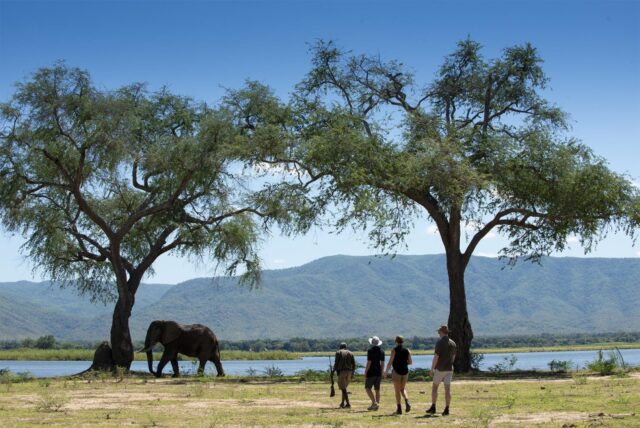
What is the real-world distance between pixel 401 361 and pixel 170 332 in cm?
1823

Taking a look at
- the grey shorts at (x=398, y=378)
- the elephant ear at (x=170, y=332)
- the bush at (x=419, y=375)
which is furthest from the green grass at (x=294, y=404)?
Answer: the elephant ear at (x=170, y=332)

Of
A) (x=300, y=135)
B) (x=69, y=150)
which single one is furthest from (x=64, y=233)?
(x=300, y=135)

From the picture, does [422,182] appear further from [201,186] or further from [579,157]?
[201,186]

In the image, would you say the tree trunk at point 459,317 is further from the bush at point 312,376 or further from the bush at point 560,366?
the bush at point 312,376

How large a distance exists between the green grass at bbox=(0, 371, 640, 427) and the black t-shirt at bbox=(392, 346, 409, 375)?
0.99m

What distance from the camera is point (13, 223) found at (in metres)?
37.7

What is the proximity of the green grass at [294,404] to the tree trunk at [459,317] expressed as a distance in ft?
15.1

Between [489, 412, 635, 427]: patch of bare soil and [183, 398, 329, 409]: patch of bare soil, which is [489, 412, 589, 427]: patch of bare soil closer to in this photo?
[489, 412, 635, 427]: patch of bare soil

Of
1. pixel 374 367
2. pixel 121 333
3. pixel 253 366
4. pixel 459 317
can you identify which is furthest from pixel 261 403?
pixel 253 366

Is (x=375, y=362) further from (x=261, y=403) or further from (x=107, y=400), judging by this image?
(x=107, y=400)

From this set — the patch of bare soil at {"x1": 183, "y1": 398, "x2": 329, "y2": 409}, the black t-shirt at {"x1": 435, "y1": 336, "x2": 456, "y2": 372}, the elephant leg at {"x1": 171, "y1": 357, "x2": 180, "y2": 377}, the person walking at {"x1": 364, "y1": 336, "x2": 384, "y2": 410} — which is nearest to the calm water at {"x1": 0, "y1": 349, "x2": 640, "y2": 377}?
the elephant leg at {"x1": 171, "y1": 357, "x2": 180, "y2": 377}

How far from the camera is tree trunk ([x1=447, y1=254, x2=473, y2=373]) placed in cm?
3697

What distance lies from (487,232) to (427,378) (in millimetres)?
6984

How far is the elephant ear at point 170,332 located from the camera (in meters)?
37.8
